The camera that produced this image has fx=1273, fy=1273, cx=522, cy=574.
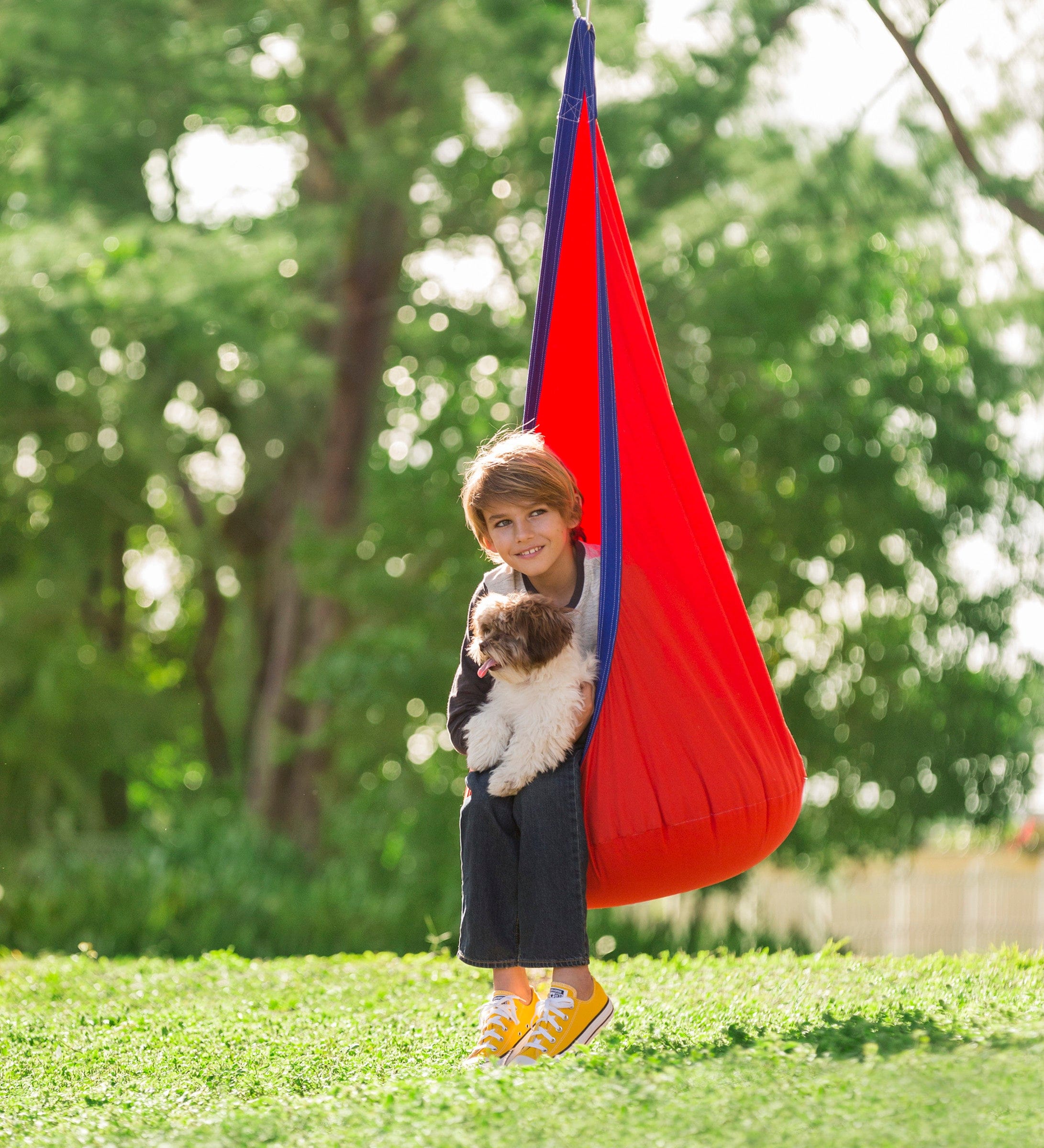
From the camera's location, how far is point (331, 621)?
30.7ft

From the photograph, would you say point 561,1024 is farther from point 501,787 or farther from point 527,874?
point 501,787

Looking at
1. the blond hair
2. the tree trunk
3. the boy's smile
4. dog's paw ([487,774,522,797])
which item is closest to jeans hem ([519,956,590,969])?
dog's paw ([487,774,522,797])

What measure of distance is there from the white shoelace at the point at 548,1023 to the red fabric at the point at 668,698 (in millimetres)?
239

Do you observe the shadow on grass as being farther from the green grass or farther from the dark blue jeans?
the dark blue jeans

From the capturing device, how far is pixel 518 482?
2.45 metres

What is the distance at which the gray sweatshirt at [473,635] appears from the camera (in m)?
2.45

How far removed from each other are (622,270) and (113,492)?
892 centimetres

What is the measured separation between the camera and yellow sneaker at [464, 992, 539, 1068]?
2.20 meters

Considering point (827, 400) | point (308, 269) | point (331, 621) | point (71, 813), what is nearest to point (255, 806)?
point (331, 621)

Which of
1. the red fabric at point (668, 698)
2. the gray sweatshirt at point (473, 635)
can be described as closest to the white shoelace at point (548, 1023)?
the red fabric at point (668, 698)

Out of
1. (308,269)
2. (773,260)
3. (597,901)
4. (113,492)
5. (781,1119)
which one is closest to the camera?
(781,1119)

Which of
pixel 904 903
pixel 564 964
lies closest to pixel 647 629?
pixel 564 964

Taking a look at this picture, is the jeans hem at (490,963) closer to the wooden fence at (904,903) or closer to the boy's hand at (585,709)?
the boy's hand at (585,709)

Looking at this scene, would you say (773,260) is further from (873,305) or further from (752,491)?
(752,491)
